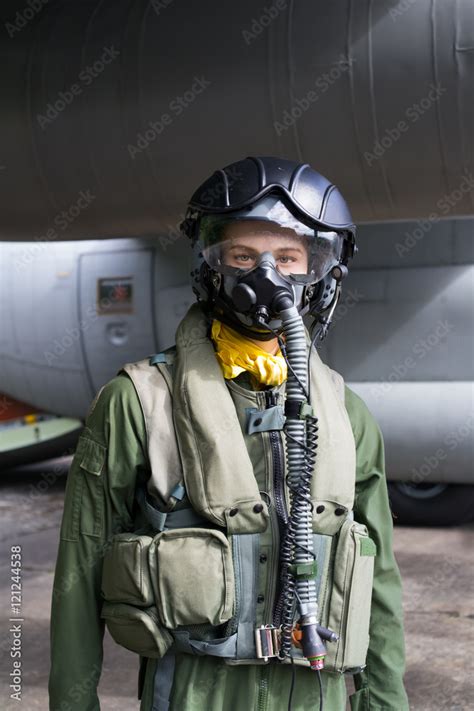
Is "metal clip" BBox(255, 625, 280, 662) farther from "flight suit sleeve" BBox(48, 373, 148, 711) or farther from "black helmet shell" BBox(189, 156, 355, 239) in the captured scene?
"black helmet shell" BBox(189, 156, 355, 239)

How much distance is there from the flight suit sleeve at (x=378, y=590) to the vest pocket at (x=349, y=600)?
0.54ft

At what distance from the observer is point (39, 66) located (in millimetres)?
3793

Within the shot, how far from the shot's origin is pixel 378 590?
2066 mm

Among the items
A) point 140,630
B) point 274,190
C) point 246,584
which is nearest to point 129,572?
point 140,630

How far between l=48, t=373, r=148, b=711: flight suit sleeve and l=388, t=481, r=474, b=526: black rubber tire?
5.22 metres

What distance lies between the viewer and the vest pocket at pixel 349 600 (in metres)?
1.84

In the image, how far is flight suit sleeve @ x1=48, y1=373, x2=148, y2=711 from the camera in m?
1.84

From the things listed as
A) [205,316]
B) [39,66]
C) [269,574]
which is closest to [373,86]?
[39,66]

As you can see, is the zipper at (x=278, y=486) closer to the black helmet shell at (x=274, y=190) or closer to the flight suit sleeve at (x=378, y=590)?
the flight suit sleeve at (x=378, y=590)

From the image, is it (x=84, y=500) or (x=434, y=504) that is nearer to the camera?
(x=84, y=500)

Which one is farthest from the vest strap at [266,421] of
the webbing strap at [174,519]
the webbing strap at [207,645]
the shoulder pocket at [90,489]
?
the webbing strap at [207,645]

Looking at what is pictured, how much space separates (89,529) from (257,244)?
0.72 meters

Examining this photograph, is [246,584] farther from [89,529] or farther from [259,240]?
[259,240]

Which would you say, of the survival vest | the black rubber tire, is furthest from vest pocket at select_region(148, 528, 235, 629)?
the black rubber tire
